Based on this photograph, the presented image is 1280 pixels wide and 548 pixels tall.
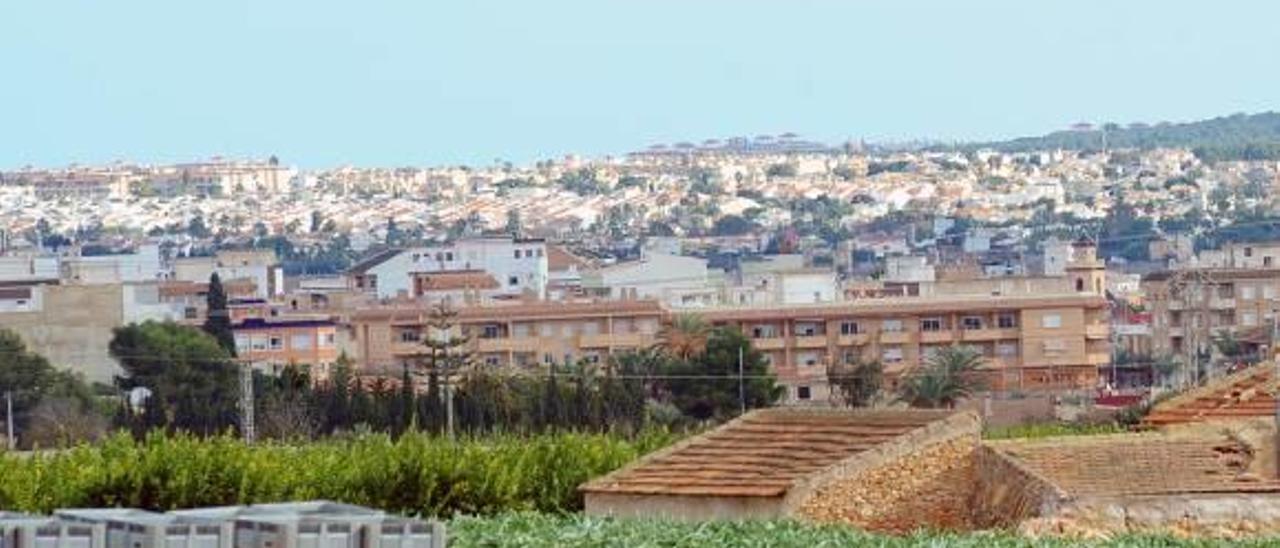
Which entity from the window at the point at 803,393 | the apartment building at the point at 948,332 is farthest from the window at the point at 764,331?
the window at the point at 803,393

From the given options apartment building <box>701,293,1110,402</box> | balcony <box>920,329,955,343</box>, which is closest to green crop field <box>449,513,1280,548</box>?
apartment building <box>701,293,1110,402</box>

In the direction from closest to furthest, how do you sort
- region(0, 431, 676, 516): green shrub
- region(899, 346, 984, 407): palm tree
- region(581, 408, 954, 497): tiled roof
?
region(581, 408, 954, 497): tiled roof, region(0, 431, 676, 516): green shrub, region(899, 346, 984, 407): palm tree

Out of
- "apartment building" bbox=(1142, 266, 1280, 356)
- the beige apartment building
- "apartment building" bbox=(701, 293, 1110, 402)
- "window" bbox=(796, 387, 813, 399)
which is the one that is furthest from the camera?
"apartment building" bbox=(1142, 266, 1280, 356)

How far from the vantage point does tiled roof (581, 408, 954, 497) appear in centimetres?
2214

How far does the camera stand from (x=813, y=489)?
21797 millimetres

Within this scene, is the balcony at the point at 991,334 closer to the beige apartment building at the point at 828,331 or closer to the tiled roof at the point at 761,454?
the beige apartment building at the point at 828,331

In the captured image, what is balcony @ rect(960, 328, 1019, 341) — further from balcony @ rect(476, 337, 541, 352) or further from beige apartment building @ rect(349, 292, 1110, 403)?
balcony @ rect(476, 337, 541, 352)

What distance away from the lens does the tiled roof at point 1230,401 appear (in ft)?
79.5

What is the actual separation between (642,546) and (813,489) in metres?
5.40

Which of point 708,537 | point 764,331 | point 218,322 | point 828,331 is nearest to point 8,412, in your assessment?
point 218,322

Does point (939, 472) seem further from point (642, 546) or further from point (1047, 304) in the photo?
point (1047, 304)

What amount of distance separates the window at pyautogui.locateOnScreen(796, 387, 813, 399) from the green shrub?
218 feet

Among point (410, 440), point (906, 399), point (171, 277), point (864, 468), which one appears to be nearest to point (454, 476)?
point (410, 440)

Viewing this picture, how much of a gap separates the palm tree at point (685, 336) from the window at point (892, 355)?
12.6 meters
